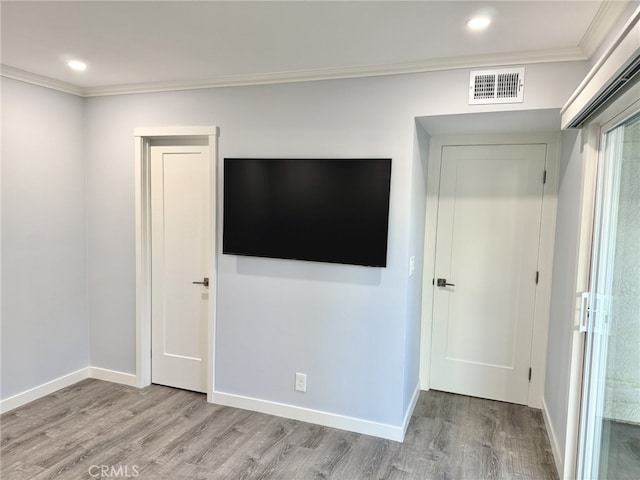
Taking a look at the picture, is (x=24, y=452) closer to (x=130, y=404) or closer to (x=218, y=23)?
(x=130, y=404)

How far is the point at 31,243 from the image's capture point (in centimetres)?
329

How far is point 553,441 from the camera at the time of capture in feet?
9.09

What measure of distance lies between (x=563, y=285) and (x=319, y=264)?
1.61m

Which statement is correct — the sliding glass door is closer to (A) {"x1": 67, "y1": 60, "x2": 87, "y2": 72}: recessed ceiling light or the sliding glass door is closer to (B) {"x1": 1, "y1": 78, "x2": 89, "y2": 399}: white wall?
(A) {"x1": 67, "y1": 60, "x2": 87, "y2": 72}: recessed ceiling light

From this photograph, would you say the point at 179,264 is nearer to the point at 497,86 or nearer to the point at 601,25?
the point at 497,86

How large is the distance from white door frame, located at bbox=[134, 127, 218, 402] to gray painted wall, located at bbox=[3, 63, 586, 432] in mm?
74

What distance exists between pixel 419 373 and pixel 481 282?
965 millimetres

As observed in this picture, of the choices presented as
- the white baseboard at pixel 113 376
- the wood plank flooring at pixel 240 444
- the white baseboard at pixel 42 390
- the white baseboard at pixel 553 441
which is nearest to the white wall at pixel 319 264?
the wood plank flooring at pixel 240 444

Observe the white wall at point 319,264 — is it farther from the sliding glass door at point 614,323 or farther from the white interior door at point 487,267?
the sliding glass door at point 614,323

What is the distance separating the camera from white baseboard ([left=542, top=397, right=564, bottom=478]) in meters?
2.49

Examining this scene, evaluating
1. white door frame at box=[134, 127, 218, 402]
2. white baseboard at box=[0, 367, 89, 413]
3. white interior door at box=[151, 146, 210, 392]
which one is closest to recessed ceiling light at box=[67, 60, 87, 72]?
white door frame at box=[134, 127, 218, 402]

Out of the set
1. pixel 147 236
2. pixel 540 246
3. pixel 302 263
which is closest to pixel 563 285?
pixel 540 246

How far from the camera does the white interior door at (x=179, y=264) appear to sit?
11.3 ft

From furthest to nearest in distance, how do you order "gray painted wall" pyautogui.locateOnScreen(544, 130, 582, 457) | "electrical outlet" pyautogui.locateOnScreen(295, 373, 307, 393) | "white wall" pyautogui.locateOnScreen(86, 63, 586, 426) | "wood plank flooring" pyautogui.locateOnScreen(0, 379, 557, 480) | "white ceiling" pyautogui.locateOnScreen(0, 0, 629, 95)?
"electrical outlet" pyautogui.locateOnScreen(295, 373, 307, 393)
"white wall" pyautogui.locateOnScreen(86, 63, 586, 426)
"wood plank flooring" pyautogui.locateOnScreen(0, 379, 557, 480)
"gray painted wall" pyautogui.locateOnScreen(544, 130, 582, 457)
"white ceiling" pyautogui.locateOnScreen(0, 0, 629, 95)
